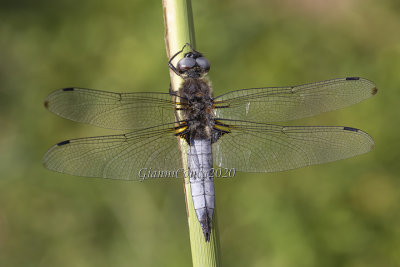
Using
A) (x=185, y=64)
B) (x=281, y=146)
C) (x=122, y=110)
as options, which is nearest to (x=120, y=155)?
(x=122, y=110)

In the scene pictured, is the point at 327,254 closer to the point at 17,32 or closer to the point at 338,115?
the point at 338,115

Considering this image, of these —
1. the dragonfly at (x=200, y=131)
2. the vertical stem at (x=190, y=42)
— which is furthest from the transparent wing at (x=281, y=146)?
the vertical stem at (x=190, y=42)

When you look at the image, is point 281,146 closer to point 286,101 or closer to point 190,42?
point 286,101

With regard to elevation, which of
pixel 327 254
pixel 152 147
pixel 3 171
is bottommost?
pixel 327 254

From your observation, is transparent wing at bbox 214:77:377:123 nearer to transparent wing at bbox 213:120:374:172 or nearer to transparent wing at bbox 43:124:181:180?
transparent wing at bbox 213:120:374:172

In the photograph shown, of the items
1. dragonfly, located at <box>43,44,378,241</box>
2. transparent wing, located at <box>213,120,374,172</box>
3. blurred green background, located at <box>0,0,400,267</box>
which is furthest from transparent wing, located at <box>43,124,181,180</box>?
blurred green background, located at <box>0,0,400,267</box>

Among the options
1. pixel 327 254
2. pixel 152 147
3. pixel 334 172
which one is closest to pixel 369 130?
pixel 334 172
